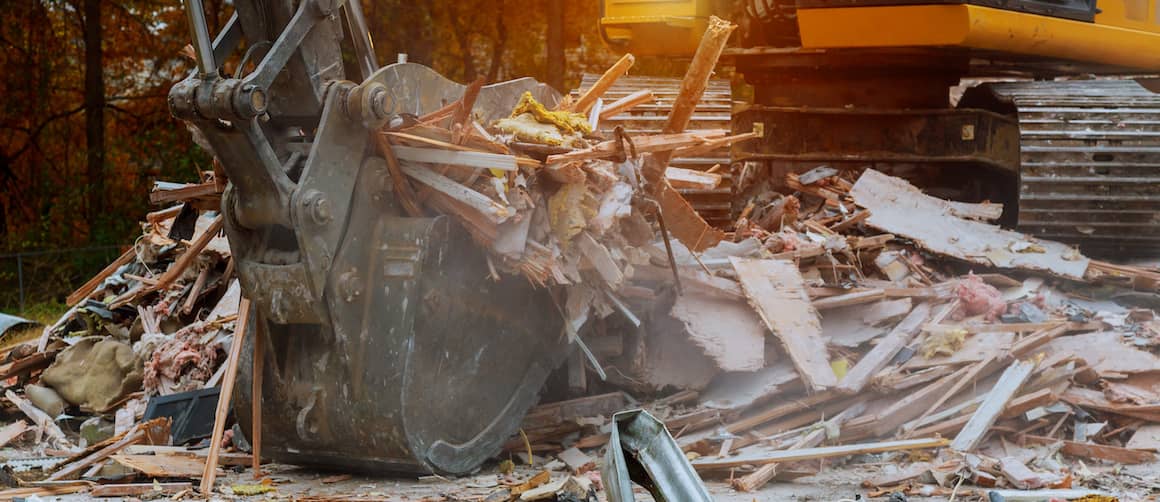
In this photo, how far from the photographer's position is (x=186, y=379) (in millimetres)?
6414

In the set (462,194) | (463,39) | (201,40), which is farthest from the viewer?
(463,39)

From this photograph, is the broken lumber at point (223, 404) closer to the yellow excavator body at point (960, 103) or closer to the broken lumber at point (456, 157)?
the broken lumber at point (456, 157)

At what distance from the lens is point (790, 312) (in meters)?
6.43

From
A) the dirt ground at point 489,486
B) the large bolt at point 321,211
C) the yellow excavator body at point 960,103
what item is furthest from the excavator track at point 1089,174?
the large bolt at point 321,211

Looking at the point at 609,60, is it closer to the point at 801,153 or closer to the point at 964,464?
the point at 801,153

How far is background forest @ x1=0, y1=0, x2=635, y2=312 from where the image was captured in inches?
620

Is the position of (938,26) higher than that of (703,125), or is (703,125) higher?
(938,26)

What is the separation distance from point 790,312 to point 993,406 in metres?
1.15

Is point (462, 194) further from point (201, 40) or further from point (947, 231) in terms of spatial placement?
point (947, 231)

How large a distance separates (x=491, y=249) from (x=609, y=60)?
1829 cm

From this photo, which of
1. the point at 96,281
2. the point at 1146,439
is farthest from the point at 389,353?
the point at 96,281

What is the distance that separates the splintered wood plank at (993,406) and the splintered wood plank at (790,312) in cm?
67

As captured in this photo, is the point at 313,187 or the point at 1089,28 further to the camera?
the point at 1089,28

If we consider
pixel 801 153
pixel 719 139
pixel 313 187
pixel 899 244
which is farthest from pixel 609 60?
pixel 313 187
